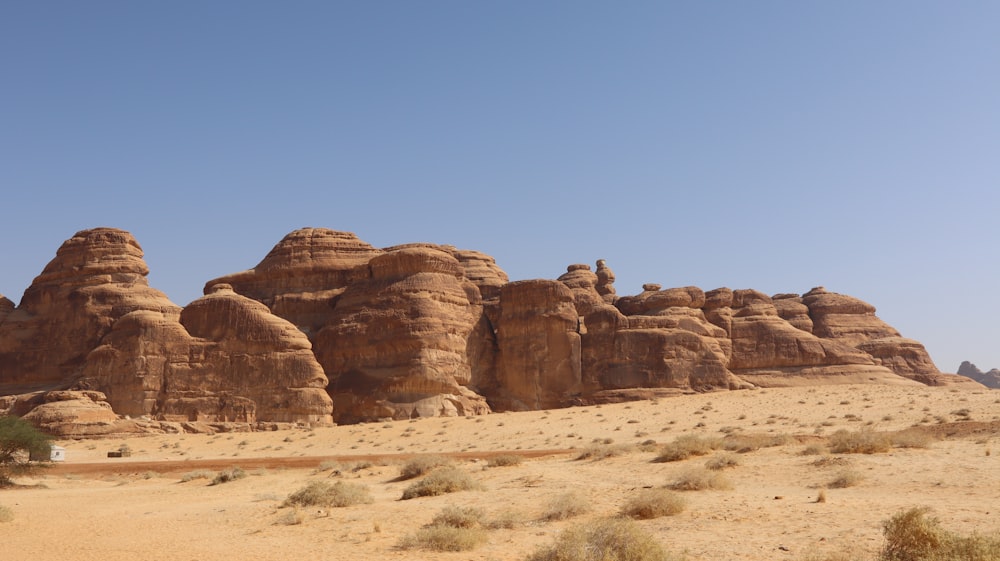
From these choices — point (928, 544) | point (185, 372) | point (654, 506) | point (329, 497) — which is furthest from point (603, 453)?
point (185, 372)

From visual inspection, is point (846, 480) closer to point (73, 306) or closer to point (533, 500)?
point (533, 500)

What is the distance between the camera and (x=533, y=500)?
16.8 m

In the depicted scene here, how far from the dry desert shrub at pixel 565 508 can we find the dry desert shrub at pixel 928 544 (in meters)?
5.73

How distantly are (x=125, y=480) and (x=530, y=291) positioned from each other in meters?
35.9

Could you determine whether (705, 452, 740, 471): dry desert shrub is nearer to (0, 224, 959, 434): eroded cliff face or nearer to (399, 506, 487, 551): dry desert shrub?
(399, 506, 487, 551): dry desert shrub

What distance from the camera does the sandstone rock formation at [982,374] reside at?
126 m

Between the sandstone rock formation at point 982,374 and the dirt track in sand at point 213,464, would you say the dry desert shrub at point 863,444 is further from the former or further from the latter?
the sandstone rock formation at point 982,374

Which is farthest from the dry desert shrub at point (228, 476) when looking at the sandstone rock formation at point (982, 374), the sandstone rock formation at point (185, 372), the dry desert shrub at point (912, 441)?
the sandstone rock formation at point (982, 374)

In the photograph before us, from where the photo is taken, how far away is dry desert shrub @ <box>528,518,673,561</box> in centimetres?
996

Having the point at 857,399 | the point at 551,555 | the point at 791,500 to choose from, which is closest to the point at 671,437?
the point at 857,399

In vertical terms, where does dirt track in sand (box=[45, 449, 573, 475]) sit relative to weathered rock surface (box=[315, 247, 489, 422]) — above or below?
below

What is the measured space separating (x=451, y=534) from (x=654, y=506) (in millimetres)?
3597

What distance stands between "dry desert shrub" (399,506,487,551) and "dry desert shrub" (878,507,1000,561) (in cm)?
582

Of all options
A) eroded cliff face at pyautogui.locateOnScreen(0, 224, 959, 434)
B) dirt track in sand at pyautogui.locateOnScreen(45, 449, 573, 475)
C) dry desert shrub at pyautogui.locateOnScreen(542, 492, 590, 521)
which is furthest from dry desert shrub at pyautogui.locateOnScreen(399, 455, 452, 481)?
eroded cliff face at pyautogui.locateOnScreen(0, 224, 959, 434)
